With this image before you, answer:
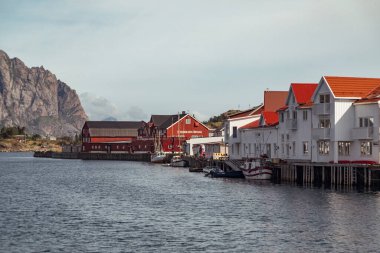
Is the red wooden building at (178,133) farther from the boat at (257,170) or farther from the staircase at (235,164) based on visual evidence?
the boat at (257,170)

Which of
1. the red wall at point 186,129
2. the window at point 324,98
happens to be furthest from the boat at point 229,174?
the red wall at point 186,129

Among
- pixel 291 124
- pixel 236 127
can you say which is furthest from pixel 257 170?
pixel 236 127

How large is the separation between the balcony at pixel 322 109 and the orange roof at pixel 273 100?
27762mm

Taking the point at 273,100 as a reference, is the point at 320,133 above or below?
below

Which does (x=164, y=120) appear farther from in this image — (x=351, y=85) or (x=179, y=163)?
(x=351, y=85)

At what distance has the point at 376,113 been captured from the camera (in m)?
76.8

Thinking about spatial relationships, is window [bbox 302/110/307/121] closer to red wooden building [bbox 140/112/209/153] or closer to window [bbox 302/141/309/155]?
window [bbox 302/141/309/155]

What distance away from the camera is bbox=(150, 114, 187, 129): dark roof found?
7200 inches

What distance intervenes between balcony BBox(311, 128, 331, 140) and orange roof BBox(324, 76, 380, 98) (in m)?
4.75

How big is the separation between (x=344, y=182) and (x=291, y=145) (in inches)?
670

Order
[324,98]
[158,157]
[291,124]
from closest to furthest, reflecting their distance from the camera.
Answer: [324,98], [291,124], [158,157]

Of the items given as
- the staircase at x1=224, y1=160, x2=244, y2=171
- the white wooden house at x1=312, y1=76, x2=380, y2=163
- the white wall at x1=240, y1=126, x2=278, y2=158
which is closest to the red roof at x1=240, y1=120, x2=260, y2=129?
the white wall at x1=240, y1=126, x2=278, y2=158

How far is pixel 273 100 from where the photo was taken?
11175cm

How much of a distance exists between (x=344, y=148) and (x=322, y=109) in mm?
5744
